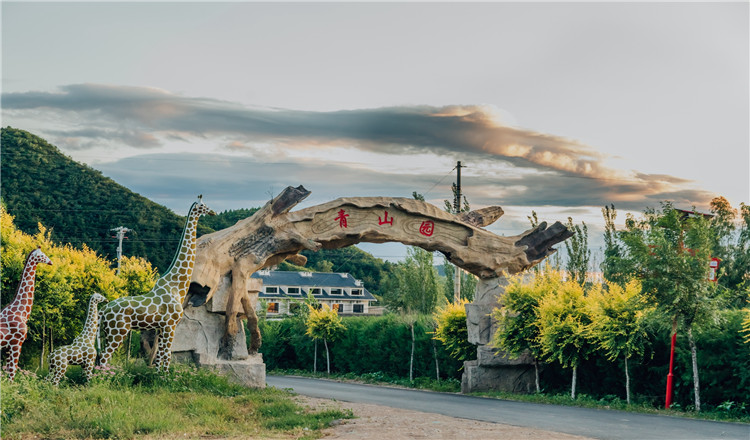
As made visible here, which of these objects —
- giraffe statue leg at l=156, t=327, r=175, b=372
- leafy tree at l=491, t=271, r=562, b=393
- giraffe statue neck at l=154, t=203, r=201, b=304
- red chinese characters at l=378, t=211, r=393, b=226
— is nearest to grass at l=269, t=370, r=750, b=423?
leafy tree at l=491, t=271, r=562, b=393

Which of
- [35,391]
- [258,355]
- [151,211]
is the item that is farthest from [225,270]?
[151,211]

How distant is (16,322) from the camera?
37.1ft

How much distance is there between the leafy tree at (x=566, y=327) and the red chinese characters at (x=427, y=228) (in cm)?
297

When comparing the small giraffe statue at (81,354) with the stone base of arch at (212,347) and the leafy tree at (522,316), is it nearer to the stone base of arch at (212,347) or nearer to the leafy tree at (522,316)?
the stone base of arch at (212,347)

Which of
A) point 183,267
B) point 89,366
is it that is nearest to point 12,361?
point 89,366

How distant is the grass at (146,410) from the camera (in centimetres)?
924

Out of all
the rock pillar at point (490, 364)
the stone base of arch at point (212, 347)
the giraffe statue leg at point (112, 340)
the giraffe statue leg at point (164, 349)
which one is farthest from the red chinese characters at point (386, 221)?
the giraffe statue leg at point (112, 340)

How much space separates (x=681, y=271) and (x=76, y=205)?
1164 inches

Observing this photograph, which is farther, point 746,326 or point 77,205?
point 77,205

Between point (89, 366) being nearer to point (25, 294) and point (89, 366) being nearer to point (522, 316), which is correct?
point (25, 294)

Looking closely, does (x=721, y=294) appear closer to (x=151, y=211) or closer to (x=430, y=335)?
(x=430, y=335)

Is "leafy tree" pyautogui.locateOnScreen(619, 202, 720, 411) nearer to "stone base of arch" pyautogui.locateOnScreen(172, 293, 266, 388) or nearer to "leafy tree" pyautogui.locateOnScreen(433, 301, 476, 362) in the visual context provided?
"leafy tree" pyautogui.locateOnScreen(433, 301, 476, 362)

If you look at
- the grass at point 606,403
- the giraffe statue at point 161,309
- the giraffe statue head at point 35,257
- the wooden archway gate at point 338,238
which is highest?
the wooden archway gate at point 338,238

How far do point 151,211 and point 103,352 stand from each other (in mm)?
24891
